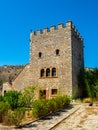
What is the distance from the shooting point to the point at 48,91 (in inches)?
1230

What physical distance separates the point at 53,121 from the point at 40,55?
17.0m

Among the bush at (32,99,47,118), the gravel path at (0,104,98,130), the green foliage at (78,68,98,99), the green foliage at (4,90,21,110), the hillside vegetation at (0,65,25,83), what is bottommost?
the gravel path at (0,104,98,130)

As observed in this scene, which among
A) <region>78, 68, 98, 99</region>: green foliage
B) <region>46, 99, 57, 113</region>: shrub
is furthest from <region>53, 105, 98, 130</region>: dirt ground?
<region>78, 68, 98, 99</region>: green foliage

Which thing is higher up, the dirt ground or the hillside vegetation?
the hillside vegetation

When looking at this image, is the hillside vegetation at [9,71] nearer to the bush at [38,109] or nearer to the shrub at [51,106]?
the shrub at [51,106]

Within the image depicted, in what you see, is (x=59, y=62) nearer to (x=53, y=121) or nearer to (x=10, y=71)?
(x=53, y=121)

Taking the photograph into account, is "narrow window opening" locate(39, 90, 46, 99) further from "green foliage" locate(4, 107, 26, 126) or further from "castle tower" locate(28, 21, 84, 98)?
"green foliage" locate(4, 107, 26, 126)

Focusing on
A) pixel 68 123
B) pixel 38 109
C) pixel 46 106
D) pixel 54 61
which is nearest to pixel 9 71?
pixel 54 61

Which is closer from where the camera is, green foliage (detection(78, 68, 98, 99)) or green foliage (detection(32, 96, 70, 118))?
green foliage (detection(32, 96, 70, 118))

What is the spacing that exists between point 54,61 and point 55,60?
0.62 feet

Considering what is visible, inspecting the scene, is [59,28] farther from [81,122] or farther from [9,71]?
[9,71]

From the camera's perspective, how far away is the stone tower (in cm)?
3030

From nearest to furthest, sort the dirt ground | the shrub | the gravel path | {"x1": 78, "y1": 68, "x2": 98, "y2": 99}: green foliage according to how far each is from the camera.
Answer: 1. the gravel path
2. the dirt ground
3. the shrub
4. {"x1": 78, "y1": 68, "x2": 98, "y2": 99}: green foliage

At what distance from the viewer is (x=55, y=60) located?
31203mm
